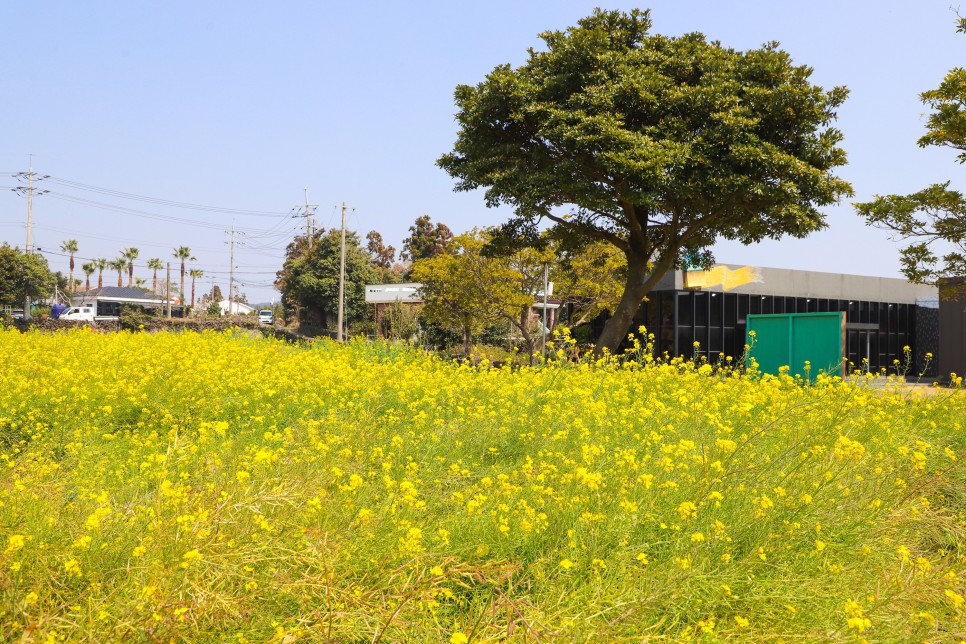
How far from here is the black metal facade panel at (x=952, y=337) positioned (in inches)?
1049

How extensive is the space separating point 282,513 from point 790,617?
2.42 m

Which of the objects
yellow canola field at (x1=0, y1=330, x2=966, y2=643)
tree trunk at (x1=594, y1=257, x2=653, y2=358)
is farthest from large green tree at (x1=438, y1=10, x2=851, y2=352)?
yellow canola field at (x1=0, y1=330, x2=966, y2=643)

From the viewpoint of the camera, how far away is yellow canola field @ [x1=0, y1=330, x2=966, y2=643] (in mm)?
2818

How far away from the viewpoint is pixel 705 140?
16984 millimetres

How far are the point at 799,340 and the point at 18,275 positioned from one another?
5661 cm

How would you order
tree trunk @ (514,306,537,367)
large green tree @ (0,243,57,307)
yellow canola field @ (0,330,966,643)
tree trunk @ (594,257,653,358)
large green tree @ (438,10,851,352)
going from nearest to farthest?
yellow canola field @ (0,330,966,643) → large green tree @ (438,10,851,352) → tree trunk @ (594,257,653,358) → tree trunk @ (514,306,537,367) → large green tree @ (0,243,57,307)

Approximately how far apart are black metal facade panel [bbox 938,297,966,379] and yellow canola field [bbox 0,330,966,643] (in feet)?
80.0

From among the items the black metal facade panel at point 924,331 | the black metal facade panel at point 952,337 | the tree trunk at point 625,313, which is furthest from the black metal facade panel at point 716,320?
the tree trunk at point 625,313

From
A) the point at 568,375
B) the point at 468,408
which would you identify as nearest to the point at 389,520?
the point at 468,408

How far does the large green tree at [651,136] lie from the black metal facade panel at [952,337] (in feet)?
41.2

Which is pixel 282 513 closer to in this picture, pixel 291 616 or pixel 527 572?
pixel 291 616

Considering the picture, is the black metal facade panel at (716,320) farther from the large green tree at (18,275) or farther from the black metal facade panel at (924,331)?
the large green tree at (18,275)

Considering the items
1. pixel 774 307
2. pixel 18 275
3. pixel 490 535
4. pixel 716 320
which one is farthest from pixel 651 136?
pixel 18 275

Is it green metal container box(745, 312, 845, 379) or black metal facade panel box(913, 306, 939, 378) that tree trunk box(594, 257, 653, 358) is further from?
black metal facade panel box(913, 306, 939, 378)
